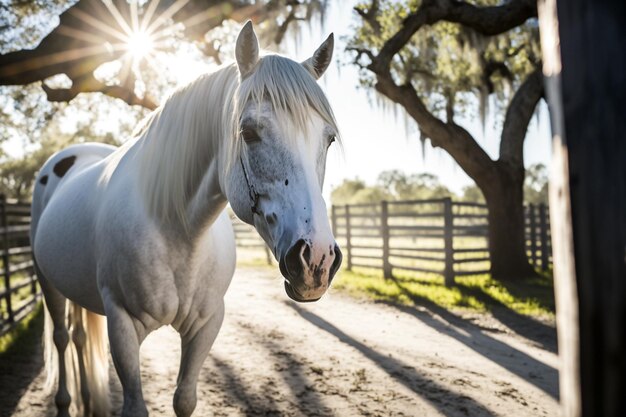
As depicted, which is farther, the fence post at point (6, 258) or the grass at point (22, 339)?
the fence post at point (6, 258)

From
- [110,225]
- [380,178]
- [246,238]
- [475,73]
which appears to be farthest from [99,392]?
[380,178]

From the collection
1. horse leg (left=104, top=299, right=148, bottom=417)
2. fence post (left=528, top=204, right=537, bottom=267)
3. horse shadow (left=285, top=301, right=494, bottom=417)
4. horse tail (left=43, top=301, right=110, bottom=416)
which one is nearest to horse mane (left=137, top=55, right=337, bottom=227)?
horse leg (left=104, top=299, right=148, bottom=417)

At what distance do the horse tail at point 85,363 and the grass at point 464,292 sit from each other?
4729mm

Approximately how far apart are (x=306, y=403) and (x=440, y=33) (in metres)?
9.58

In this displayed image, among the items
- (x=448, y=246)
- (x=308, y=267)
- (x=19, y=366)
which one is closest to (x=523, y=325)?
(x=448, y=246)

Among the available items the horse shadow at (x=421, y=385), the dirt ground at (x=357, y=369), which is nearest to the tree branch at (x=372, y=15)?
the dirt ground at (x=357, y=369)

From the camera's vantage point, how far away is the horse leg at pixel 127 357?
192 cm

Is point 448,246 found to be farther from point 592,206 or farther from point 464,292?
point 592,206

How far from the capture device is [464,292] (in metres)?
7.39

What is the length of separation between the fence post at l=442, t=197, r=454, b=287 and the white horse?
6338 millimetres

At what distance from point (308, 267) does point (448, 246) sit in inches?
289

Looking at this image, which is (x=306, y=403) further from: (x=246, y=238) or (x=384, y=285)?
(x=246, y=238)

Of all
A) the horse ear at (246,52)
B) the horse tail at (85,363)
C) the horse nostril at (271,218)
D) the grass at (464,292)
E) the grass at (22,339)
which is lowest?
the grass at (464,292)

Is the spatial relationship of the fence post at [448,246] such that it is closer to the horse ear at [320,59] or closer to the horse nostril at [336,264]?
the horse ear at [320,59]
